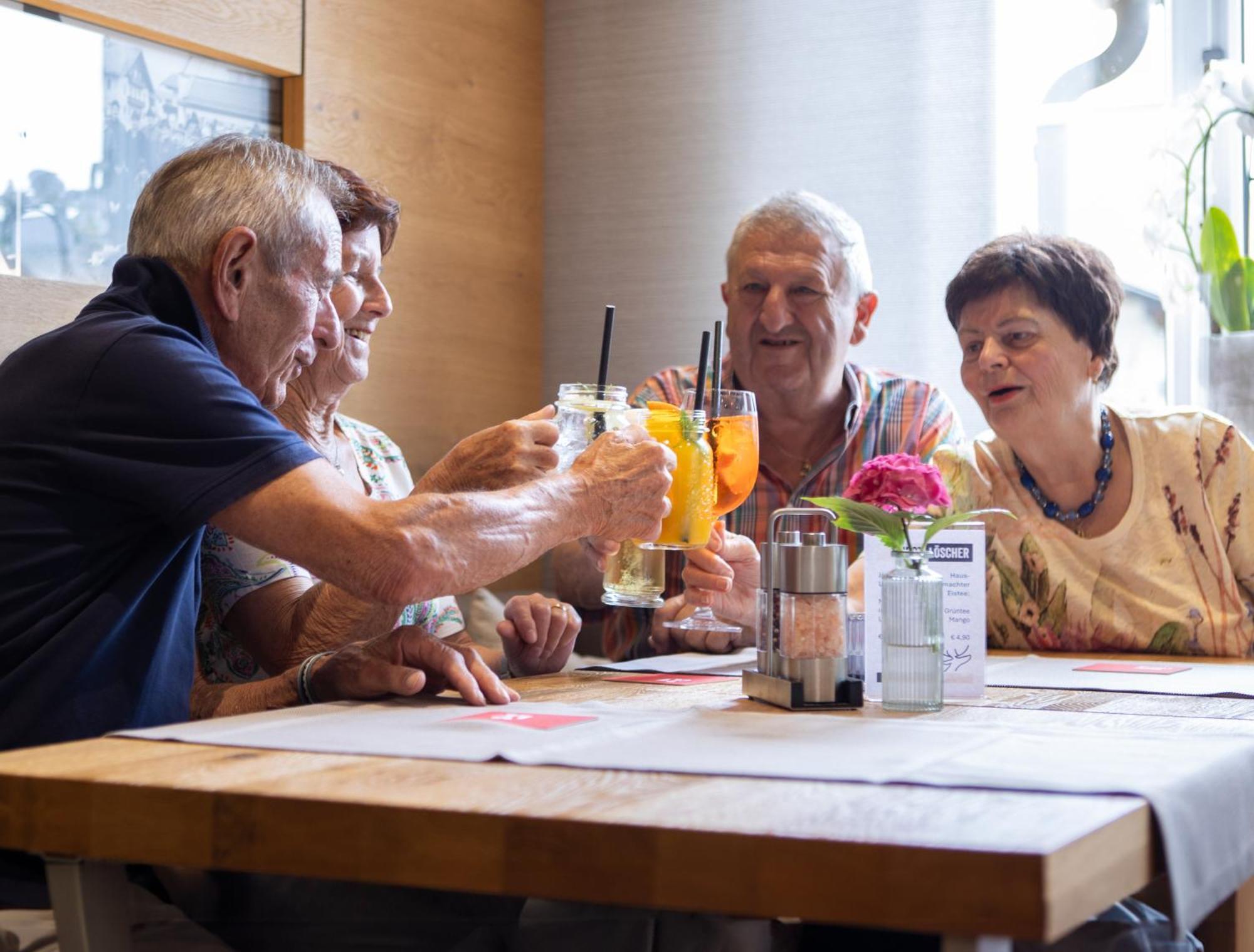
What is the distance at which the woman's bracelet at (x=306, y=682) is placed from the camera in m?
1.48

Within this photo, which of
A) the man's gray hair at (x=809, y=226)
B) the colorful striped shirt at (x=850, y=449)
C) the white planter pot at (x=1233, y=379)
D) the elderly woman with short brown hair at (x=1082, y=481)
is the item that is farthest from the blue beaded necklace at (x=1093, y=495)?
the white planter pot at (x=1233, y=379)

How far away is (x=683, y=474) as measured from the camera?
1627 millimetres

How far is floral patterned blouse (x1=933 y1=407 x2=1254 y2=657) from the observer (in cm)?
215

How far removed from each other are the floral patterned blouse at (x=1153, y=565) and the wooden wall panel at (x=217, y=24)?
1.90 metres

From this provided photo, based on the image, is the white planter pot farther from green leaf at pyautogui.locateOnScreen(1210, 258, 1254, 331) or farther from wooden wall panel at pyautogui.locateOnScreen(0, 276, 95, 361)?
wooden wall panel at pyautogui.locateOnScreen(0, 276, 95, 361)

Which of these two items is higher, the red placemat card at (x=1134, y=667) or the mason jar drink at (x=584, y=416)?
the mason jar drink at (x=584, y=416)

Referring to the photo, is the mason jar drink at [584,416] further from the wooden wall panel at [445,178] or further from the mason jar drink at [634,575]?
the wooden wall panel at [445,178]

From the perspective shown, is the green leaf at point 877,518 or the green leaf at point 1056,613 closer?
the green leaf at point 877,518

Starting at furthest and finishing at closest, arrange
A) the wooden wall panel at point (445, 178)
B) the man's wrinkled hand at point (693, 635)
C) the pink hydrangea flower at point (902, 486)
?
Answer: the wooden wall panel at point (445, 178) < the man's wrinkled hand at point (693, 635) < the pink hydrangea flower at point (902, 486)

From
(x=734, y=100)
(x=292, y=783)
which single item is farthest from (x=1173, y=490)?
(x=734, y=100)

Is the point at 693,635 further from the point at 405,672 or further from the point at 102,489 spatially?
the point at 102,489

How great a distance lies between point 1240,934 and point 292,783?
35.1 inches

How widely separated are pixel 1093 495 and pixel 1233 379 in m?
0.91

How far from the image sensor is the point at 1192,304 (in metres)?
3.29
